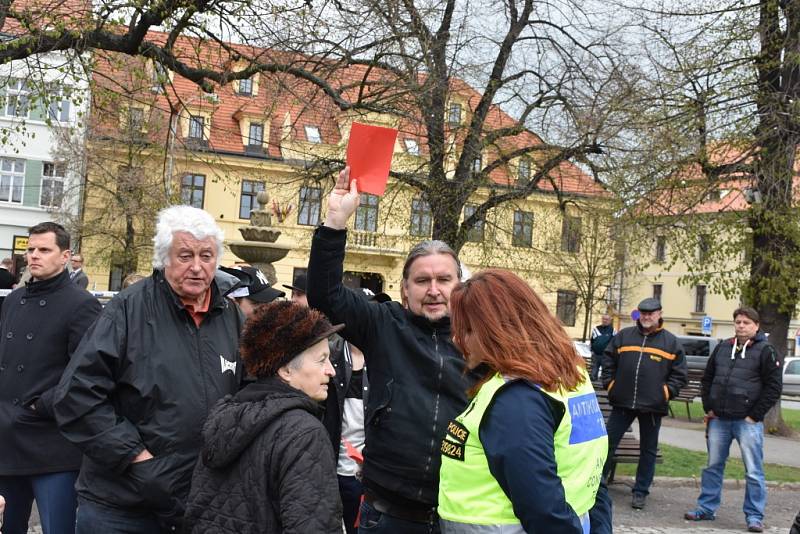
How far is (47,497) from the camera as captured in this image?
4.21 m

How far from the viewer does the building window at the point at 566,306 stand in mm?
42344

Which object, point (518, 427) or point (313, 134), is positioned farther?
point (313, 134)

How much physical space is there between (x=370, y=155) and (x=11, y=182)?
40687 mm

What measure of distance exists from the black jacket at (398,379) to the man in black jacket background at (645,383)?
5523 mm

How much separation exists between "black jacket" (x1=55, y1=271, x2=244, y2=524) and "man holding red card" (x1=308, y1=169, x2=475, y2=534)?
55cm

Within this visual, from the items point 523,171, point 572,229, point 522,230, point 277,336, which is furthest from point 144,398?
point 522,230

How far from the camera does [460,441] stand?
2506 mm

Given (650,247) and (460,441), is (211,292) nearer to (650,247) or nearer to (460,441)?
(460,441)

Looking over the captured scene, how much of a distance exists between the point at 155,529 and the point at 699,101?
14009 mm

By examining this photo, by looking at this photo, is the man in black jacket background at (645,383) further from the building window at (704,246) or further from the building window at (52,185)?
the building window at (52,185)

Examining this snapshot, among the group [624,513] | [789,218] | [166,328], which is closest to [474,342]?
[166,328]

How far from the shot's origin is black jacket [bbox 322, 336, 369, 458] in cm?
482

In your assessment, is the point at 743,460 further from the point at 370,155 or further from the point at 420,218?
the point at 420,218

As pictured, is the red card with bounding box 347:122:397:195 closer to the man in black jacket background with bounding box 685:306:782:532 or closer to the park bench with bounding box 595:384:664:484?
the man in black jacket background with bounding box 685:306:782:532
